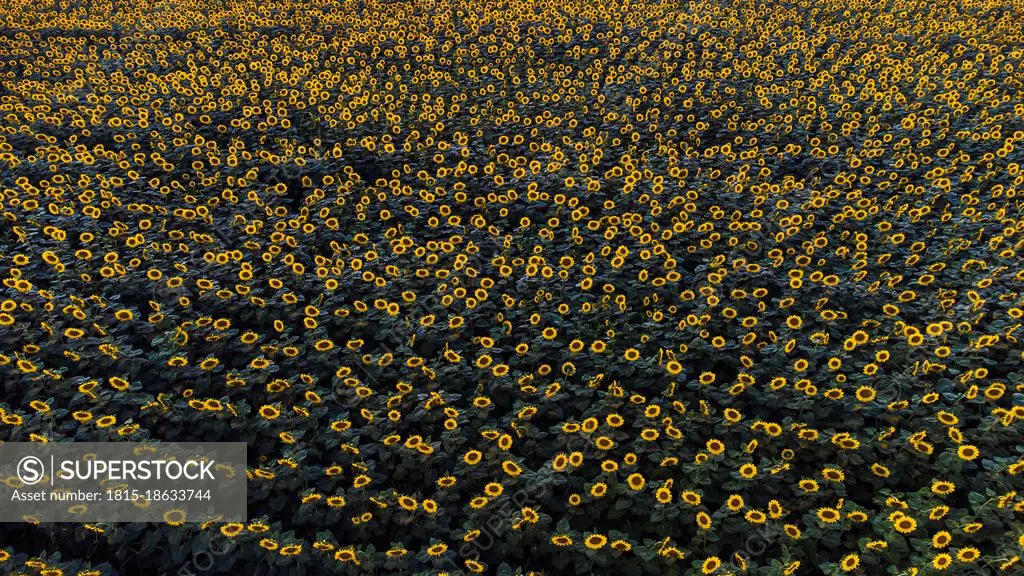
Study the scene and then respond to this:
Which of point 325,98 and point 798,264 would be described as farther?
point 325,98

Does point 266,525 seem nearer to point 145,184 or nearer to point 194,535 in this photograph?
point 194,535

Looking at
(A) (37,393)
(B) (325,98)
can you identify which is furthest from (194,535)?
(B) (325,98)

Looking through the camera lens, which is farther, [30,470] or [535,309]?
[535,309]

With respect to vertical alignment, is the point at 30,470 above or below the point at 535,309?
below
